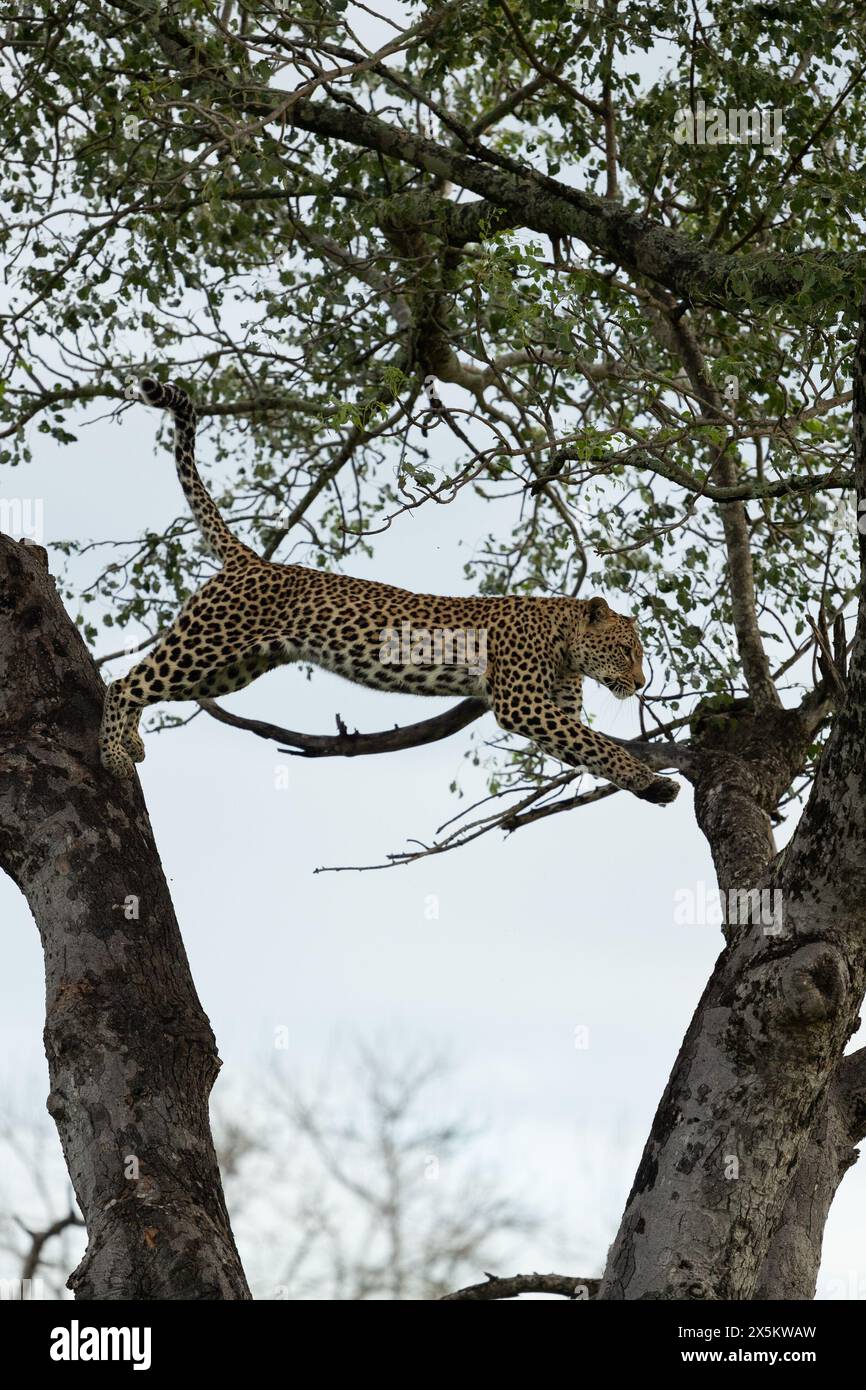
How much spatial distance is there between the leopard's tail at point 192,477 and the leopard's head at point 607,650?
2.08 meters

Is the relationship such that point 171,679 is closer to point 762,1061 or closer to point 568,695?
point 568,695

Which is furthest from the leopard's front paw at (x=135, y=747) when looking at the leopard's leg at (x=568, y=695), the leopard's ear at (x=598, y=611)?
the leopard's ear at (x=598, y=611)

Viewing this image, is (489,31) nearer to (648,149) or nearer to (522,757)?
(648,149)

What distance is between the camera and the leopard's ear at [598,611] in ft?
30.6

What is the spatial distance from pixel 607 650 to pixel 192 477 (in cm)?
257

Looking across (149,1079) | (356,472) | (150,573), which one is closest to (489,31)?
(356,472)

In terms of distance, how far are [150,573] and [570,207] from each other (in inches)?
180

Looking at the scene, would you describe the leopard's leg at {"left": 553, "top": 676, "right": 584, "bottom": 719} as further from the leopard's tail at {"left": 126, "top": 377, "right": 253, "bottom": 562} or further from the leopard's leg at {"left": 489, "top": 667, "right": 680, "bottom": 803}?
the leopard's tail at {"left": 126, "top": 377, "right": 253, "bottom": 562}

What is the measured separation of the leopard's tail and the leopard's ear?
212 cm

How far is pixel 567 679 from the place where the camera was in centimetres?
938

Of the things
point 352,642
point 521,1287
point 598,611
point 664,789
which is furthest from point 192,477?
point 521,1287

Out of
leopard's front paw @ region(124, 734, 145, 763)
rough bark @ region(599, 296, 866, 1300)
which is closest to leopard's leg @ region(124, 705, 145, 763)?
leopard's front paw @ region(124, 734, 145, 763)

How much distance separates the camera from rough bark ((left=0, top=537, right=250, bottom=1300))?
5488 millimetres
